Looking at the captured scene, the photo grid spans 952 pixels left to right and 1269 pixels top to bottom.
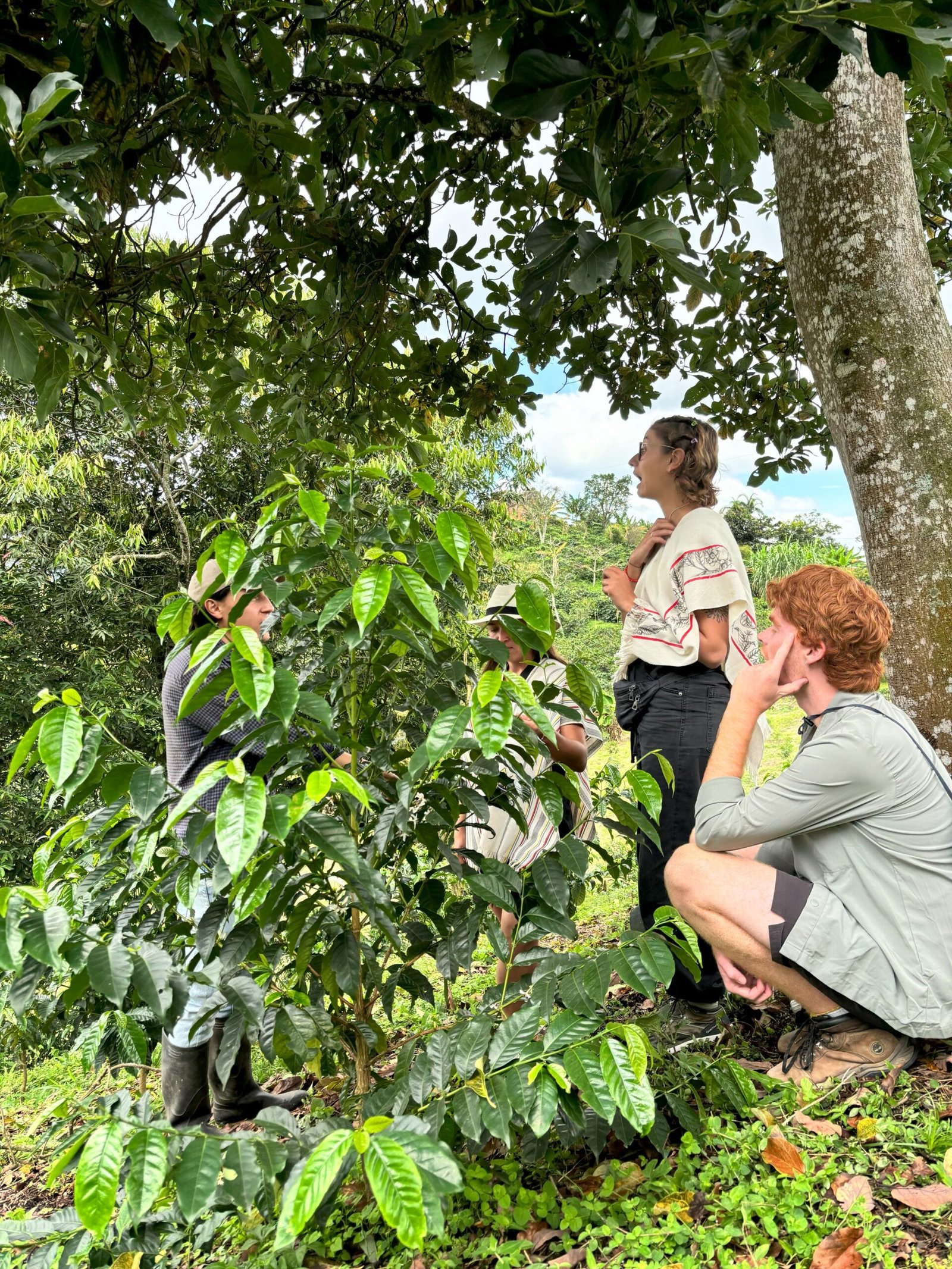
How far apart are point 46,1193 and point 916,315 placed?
4.14 meters

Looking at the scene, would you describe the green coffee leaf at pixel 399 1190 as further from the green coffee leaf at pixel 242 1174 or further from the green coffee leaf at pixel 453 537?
the green coffee leaf at pixel 453 537

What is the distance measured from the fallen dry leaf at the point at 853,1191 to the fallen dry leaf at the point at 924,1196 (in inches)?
1.9

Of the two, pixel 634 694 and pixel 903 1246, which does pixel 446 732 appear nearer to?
pixel 903 1246

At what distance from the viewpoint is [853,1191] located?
1.79 metres

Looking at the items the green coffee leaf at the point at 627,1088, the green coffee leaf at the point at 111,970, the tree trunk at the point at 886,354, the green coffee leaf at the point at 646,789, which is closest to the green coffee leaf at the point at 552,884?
the green coffee leaf at the point at 646,789

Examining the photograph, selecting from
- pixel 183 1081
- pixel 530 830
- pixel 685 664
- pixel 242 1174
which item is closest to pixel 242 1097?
pixel 183 1081

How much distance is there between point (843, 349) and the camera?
303cm

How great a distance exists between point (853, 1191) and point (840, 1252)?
17cm

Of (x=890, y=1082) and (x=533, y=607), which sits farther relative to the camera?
(x=890, y=1082)

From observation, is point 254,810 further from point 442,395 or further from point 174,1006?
point 442,395

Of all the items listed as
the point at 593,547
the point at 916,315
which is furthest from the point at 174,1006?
the point at 593,547

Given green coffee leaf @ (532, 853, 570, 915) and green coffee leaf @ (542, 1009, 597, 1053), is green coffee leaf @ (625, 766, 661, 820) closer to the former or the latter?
green coffee leaf @ (532, 853, 570, 915)

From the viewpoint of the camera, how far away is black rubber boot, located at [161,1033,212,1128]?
2.67 metres

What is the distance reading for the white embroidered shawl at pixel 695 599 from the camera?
108 inches
